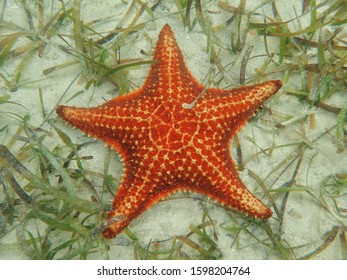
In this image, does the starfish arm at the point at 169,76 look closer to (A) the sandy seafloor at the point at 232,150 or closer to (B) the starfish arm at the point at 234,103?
(B) the starfish arm at the point at 234,103

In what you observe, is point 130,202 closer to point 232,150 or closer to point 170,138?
point 170,138

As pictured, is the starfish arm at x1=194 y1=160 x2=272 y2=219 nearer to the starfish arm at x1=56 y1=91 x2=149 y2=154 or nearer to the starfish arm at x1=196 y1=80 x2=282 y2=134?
the starfish arm at x1=196 y1=80 x2=282 y2=134

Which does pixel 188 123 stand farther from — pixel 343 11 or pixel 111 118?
pixel 343 11

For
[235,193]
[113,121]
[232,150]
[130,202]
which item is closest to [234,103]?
[232,150]

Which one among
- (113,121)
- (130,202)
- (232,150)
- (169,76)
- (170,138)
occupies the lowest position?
(130,202)

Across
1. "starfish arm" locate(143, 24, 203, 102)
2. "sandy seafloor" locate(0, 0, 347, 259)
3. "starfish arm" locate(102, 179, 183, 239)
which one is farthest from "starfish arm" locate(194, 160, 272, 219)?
"starfish arm" locate(143, 24, 203, 102)

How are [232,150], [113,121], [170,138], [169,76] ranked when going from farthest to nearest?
[232,150], [169,76], [113,121], [170,138]

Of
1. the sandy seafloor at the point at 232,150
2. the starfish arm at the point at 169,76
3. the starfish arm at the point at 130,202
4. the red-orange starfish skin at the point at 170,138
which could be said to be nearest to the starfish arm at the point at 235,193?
the red-orange starfish skin at the point at 170,138
